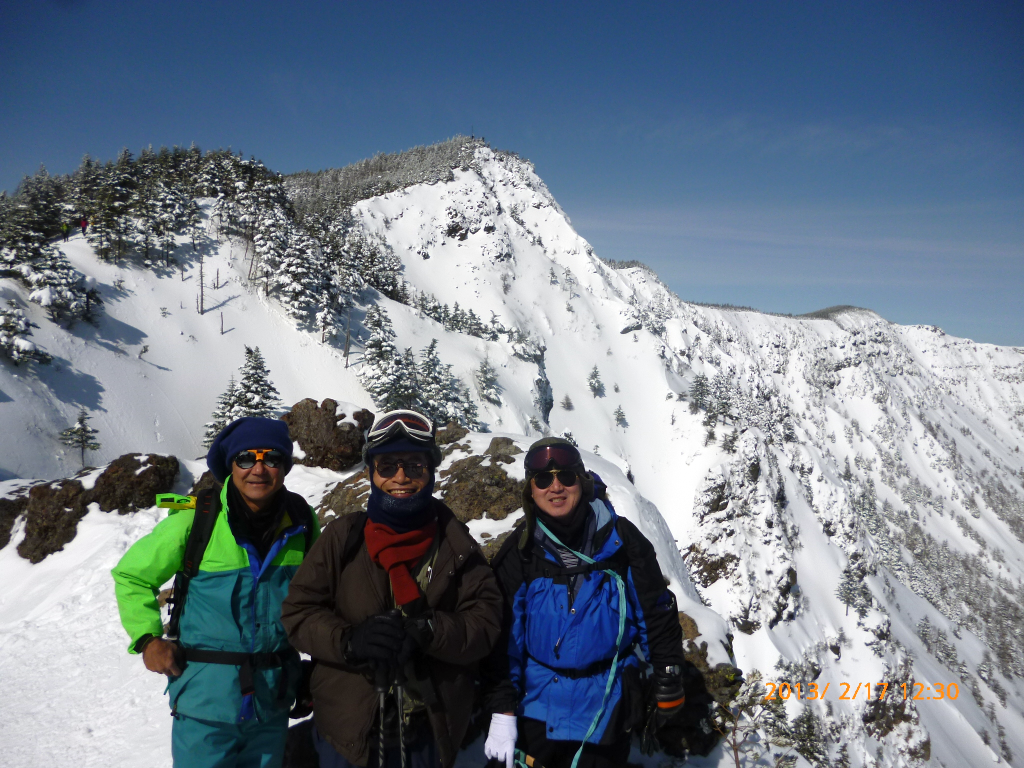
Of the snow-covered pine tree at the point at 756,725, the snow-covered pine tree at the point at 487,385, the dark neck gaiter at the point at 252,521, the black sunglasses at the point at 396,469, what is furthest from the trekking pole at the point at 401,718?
the snow-covered pine tree at the point at 487,385

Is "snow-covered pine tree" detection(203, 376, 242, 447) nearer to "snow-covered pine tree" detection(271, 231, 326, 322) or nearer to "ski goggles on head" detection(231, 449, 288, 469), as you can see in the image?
"snow-covered pine tree" detection(271, 231, 326, 322)

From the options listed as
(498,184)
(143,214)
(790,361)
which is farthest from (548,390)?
(790,361)

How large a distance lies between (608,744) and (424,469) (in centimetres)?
254

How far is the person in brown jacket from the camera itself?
111 inches

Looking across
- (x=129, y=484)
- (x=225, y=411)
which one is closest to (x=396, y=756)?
(x=129, y=484)

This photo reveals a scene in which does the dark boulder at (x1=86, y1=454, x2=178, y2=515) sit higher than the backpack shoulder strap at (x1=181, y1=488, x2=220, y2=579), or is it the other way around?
the backpack shoulder strap at (x1=181, y1=488, x2=220, y2=579)

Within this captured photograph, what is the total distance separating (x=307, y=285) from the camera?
41469 millimetres

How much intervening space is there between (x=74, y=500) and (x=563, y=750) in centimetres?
1544

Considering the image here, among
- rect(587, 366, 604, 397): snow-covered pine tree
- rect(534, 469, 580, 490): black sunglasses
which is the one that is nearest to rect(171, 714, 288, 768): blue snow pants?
rect(534, 469, 580, 490): black sunglasses

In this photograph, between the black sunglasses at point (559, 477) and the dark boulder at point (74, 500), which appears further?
the dark boulder at point (74, 500)

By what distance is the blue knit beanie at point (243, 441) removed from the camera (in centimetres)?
344

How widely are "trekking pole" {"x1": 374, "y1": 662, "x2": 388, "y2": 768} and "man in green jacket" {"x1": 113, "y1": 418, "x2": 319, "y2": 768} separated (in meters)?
0.92

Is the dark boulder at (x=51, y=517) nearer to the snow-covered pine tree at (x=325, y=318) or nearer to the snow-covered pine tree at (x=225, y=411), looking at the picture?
the snow-covered pine tree at (x=225, y=411)

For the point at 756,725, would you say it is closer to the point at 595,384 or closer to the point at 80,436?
the point at 80,436
